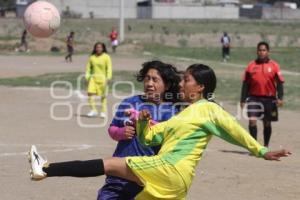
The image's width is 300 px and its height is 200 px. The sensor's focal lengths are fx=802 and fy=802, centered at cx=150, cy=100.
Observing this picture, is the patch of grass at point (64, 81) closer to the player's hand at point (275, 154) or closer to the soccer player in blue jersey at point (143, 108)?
the soccer player in blue jersey at point (143, 108)

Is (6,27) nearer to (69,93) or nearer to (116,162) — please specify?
(69,93)

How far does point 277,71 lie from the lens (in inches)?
516

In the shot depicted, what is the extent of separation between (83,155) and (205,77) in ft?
22.7

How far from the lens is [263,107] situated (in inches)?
514

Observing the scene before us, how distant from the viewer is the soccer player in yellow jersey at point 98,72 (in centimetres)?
1778

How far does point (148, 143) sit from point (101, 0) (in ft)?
349

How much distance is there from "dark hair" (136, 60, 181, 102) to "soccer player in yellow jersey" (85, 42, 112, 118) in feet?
38.4

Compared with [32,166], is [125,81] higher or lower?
lower

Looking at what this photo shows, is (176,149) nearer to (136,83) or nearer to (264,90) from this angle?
(264,90)

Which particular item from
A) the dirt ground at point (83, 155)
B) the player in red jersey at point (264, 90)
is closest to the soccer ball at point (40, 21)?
the dirt ground at point (83, 155)

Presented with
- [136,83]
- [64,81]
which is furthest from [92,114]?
[64,81]

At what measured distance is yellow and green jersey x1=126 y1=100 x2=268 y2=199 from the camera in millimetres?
5316

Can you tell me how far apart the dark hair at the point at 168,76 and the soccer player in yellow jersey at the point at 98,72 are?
1171 centimetres

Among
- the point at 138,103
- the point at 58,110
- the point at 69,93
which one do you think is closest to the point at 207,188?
the point at 138,103
